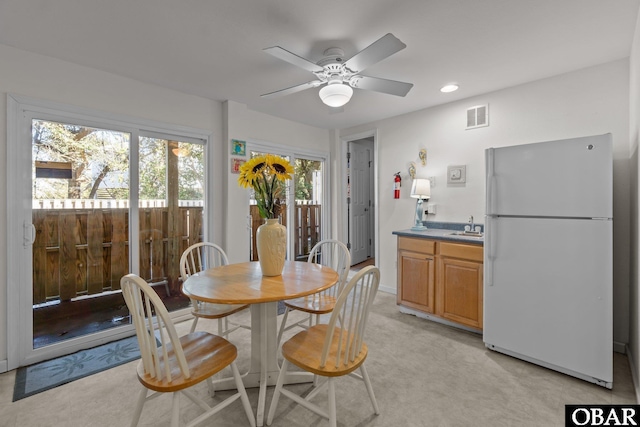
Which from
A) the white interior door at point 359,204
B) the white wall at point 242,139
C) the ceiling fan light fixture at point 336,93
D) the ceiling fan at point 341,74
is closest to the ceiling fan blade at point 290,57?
the ceiling fan at point 341,74

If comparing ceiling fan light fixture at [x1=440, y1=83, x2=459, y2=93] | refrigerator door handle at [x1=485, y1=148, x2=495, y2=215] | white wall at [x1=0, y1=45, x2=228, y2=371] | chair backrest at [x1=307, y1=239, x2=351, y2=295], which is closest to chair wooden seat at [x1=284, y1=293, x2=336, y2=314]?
chair backrest at [x1=307, y1=239, x2=351, y2=295]

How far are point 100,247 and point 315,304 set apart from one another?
2.14 meters

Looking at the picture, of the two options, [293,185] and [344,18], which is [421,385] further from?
[293,185]

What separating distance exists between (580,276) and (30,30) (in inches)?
162

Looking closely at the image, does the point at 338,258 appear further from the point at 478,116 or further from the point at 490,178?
the point at 478,116

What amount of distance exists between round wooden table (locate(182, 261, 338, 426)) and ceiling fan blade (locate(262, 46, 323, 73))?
1.39 m

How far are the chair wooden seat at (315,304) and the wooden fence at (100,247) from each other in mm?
1748

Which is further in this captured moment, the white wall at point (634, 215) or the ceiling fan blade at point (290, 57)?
the white wall at point (634, 215)

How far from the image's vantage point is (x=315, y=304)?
2.18m

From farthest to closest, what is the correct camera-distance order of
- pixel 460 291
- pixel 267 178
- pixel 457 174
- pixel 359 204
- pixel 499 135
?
pixel 359 204 < pixel 457 174 < pixel 499 135 < pixel 460 291 < pixel 267 178

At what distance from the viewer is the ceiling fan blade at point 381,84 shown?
7.21 feet

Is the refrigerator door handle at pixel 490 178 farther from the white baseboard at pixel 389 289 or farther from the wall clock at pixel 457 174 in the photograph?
the white baseboard at pixel 389 289

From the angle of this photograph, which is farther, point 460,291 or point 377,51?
point 460,291

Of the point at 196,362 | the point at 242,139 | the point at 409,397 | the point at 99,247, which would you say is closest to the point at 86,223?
the point at 99,247
